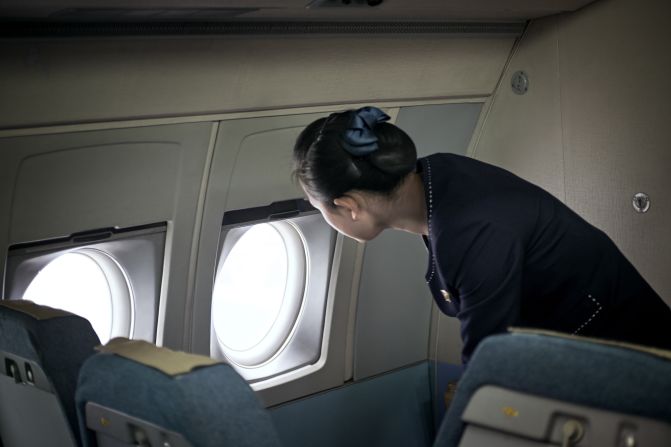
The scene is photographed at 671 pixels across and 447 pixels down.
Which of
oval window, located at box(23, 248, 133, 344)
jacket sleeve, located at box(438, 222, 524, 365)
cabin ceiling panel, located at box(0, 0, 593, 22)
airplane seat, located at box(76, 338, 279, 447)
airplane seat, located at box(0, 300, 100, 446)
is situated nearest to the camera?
airplane seat, located at box(76, 338, 279, 447)

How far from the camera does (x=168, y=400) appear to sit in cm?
174

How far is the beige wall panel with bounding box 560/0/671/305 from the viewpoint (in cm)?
361

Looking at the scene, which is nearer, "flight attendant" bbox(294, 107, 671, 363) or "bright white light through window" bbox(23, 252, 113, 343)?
"flight attendant" bbox(294, 107, 671, 363)

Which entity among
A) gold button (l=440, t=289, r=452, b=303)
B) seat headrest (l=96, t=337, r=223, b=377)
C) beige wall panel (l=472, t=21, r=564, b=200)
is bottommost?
seat headrest (l=96, t=337, r=223, b=377)

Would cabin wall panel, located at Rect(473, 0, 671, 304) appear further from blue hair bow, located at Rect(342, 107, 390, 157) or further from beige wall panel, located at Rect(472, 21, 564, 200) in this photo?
blue hair bow, located at Rect(342, 107, 390, 157)

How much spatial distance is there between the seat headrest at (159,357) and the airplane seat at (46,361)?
0.73 feet

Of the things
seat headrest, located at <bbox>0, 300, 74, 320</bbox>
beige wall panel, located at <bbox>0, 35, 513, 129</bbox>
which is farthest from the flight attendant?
seat headrest, located at <bbox>0, 300, 74, 320</bbox>

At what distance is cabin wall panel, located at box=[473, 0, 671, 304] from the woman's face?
1.48 metres

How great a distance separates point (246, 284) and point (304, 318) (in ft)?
0.97

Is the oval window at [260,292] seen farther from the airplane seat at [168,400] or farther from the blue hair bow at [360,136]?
the airplane seat at [168,400]

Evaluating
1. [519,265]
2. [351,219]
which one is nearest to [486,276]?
[519,265]

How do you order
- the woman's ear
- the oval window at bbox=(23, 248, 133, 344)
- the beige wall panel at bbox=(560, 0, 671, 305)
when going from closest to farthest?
the woman's ear, the oval window at bbox=(23, 248, 133, 344), the beige wall panel at bbox=(560, 0, 671, 305)

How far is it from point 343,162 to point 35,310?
886 mm

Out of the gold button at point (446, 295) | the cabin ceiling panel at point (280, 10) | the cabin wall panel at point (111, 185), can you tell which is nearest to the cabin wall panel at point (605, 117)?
the cabin ceiling panel at point (280, 10)
